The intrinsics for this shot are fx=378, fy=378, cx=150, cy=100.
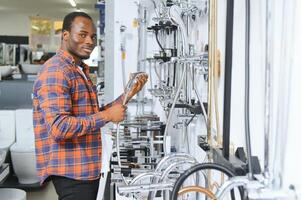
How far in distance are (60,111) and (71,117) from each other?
0.18ft

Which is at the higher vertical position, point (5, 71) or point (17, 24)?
point (17, 24)

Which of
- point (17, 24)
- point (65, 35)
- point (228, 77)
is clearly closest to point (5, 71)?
point (65, 35)

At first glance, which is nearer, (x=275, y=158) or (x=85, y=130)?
(x=275, y=158)

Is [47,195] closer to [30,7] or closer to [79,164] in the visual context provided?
[79,164]

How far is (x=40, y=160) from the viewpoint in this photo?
1827 millimetres

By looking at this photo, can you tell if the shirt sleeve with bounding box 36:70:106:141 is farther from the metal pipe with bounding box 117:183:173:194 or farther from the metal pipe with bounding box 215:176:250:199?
the metal pipe with bounding box 215:176:250:199

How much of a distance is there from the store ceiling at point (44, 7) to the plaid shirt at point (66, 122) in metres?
8.28

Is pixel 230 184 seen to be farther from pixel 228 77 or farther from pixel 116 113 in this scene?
pixel 116 113

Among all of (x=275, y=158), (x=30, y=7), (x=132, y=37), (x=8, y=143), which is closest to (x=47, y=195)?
(x=8, y=143)

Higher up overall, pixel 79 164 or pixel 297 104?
pixel 297 104

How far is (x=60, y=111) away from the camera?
162 centimetres

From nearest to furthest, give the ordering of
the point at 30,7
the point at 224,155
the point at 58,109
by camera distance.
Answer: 1. the point at 224,155
2. the point at 58,109
3. the point at 30,7

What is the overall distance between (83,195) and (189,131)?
874 mm

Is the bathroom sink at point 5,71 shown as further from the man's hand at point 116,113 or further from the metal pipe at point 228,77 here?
the metal pipe at point 228,77
